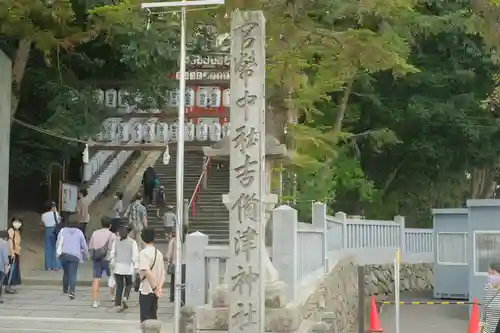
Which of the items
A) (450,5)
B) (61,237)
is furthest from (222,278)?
(450,5)

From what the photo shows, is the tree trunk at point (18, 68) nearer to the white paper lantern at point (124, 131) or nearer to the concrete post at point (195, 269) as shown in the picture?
the white paper lantern at point (124, 131)

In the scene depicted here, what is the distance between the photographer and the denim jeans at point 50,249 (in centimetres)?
1697

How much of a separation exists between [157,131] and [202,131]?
145cm

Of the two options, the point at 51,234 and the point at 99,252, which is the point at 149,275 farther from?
the point at 51,234

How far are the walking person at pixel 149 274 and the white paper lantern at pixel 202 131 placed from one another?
1278 cm

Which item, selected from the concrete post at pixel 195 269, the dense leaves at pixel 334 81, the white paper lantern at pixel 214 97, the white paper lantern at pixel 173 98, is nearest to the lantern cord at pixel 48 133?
the dense leaves at pixel 334 81

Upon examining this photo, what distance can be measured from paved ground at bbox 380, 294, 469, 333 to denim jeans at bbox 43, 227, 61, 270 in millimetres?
8746

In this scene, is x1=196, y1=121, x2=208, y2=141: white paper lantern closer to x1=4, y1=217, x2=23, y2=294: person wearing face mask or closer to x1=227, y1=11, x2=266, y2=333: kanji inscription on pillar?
x1=4, y1=217, x2=23, y2=294: person wearing face mask

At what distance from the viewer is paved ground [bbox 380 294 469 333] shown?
18.9 metres

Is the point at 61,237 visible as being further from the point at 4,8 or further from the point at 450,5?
the point at 450,5

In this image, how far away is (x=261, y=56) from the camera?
28.7 feet

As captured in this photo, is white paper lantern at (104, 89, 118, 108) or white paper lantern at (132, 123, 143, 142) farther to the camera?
white paper lantern at (132, 123, 143, 142)

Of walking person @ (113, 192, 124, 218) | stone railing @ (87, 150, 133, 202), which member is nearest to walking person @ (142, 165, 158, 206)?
stone railing @ (87, 150, 133, 202)

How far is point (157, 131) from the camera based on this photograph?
74.1ft
